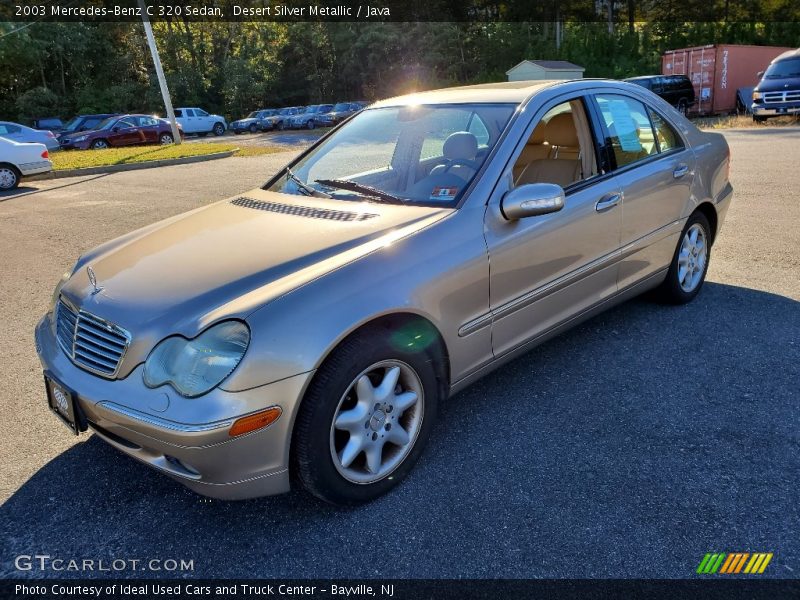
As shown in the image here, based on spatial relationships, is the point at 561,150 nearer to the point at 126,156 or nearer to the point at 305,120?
the point at 126,156

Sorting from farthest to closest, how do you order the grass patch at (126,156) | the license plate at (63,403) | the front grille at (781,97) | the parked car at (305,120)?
1. the parked car at (305,120)
2. the front grille at (781,97)
3. the grass patch at (126,156)
4. the license plate at (63,403)

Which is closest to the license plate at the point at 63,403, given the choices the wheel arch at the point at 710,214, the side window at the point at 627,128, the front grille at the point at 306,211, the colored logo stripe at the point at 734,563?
the front grille at the point at 306,211

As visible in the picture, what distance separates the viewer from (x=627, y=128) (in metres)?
3.83

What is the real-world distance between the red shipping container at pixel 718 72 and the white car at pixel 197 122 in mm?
23861

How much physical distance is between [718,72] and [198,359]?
93.7 feet

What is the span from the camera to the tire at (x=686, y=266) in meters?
4.25

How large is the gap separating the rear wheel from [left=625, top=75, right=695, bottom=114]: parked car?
68.5ft

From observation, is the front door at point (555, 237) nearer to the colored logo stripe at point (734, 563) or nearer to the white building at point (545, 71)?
the colored logo stripe at point (734, 563)

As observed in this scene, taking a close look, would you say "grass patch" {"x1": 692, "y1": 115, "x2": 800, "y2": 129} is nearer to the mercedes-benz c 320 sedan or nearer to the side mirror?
the mercedes-benz c 320 sedan

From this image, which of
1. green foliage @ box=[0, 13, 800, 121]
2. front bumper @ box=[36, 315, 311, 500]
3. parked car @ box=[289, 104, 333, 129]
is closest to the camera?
front bumper @ box=[36, 315, 311, 500]

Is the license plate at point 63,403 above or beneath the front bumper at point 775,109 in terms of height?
beneath

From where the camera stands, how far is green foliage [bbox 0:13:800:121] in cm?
3784

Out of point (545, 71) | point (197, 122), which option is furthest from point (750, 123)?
point (197, 122)

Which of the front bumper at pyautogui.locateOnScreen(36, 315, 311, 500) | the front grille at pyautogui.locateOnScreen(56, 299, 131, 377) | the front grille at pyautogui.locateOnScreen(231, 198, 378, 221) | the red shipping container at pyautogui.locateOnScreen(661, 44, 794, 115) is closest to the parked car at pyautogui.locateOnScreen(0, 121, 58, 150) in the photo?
the front grille at pyautogui.locateOnScreen(231, 198, 378, 221)
